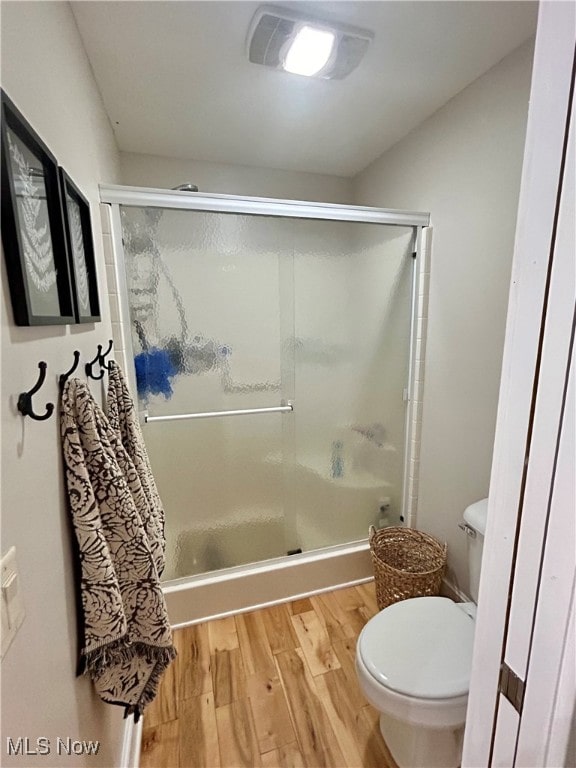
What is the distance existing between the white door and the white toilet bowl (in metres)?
0.61

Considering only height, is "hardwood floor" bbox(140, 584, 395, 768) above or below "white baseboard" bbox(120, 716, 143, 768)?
Answer: below

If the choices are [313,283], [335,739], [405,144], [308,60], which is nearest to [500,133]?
[405,144]

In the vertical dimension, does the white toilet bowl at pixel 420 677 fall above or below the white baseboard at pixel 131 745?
above

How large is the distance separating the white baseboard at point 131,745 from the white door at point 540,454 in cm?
120

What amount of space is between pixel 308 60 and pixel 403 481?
199 centimetres

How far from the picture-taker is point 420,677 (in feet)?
3.52

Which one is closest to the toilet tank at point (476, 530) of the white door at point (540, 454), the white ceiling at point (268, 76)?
the white door at point (540, 454)

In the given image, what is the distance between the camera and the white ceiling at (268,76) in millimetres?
1121

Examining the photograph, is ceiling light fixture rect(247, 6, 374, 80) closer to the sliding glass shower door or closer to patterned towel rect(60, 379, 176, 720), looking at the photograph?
the sliding glass shower door

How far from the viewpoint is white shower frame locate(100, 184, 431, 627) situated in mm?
1481

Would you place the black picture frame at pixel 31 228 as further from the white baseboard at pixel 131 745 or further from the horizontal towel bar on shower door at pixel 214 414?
the white baseboard at pixel 131 745

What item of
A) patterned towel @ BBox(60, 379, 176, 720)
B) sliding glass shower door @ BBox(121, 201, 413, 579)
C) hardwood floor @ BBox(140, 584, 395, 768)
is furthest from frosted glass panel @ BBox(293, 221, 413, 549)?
patterned towel @ BBox(60, 379, 176, 720)

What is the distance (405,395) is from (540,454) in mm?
1597

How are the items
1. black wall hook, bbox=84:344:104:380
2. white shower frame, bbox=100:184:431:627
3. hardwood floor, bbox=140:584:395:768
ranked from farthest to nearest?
white shower frame, bbox=100:184:431:627 → hardwood floor, bbox=140:584:395:768 → black wall hook, bbox=84:344:104:380
